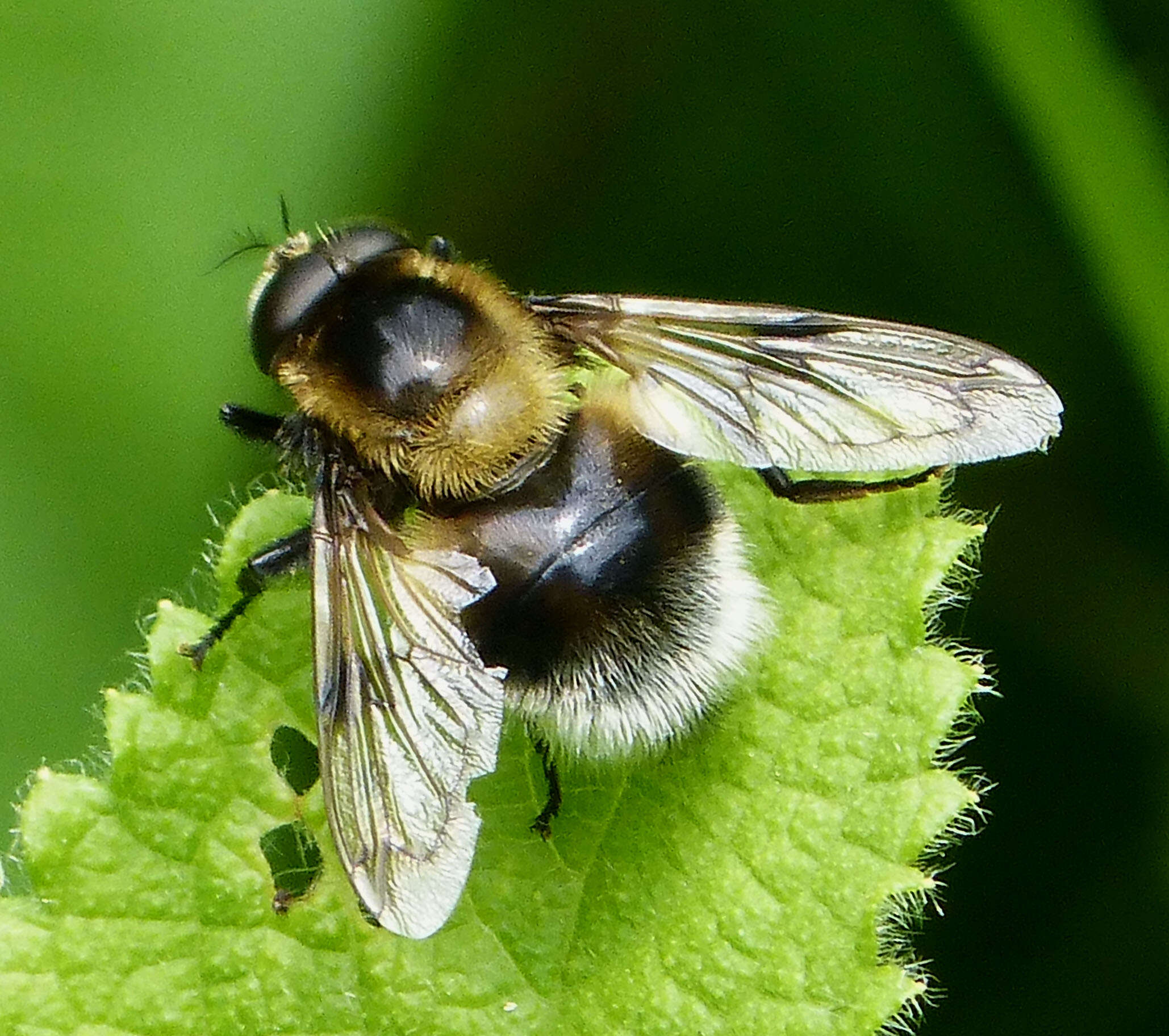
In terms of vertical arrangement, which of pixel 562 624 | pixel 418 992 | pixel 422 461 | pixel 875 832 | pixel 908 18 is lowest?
pixel 418 992

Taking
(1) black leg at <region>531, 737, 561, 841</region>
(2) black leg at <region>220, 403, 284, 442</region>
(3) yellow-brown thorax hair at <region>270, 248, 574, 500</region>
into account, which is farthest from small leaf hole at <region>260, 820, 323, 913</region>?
(2) black leg at <region>220, 403, 284, 442</region>

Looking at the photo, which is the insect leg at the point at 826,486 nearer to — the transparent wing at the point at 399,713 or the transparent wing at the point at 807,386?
the transparent wing at the point at 807,386

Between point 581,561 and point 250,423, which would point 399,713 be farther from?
point 250,423

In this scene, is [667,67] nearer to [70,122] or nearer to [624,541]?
[70,122]

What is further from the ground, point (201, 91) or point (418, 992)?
point (201, 91)

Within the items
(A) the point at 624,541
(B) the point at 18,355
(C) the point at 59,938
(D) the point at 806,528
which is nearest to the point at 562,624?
(A) the point at 624,541

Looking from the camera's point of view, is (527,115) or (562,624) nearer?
(562,624)

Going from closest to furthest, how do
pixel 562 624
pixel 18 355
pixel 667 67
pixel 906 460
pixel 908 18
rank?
pixel 562 624, pixel 906 460, pixel 18 355, pixel 908 18, pixel 667 67

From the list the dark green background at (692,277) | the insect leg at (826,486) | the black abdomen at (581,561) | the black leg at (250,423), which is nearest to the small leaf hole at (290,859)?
the black abdomen at (581,561)
